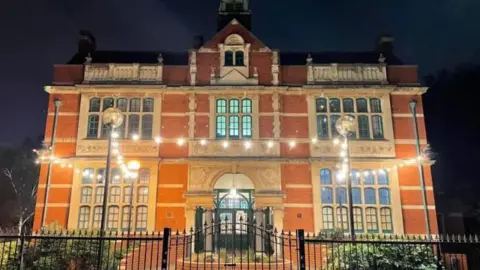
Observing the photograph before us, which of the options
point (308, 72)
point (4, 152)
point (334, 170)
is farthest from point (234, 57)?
point (4, 152)

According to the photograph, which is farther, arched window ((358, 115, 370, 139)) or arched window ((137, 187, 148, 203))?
arched window ((358, 115, 370, 139))

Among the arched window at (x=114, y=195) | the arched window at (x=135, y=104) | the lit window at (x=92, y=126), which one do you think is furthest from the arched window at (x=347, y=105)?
the lit window at (x=92, y=126)

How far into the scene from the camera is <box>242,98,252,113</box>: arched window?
58.9 feet

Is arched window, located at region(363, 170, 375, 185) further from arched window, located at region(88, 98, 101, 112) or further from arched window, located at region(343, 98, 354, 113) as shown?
arched window, located at region(88, 98, 101, 112)

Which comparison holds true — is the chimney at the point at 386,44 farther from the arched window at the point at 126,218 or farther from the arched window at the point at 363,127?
the arched window at the point at 126,218

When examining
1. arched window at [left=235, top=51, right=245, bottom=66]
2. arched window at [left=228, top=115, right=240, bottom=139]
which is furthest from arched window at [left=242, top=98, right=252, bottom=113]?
arched window at [left=235, top=51, right=245, bottom=66]

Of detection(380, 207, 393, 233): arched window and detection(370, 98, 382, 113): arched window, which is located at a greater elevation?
detection(370, 98, 382, 113): arched window

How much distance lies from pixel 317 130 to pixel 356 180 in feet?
9.47

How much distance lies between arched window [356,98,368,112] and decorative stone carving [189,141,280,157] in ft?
14.6

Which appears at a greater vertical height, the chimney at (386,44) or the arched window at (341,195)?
the chimney at (386,44)

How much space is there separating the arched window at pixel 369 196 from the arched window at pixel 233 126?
638 cm

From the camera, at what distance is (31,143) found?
37969 millimetres

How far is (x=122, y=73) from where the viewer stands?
18.4 metres

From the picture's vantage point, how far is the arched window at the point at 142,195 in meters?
17.0
